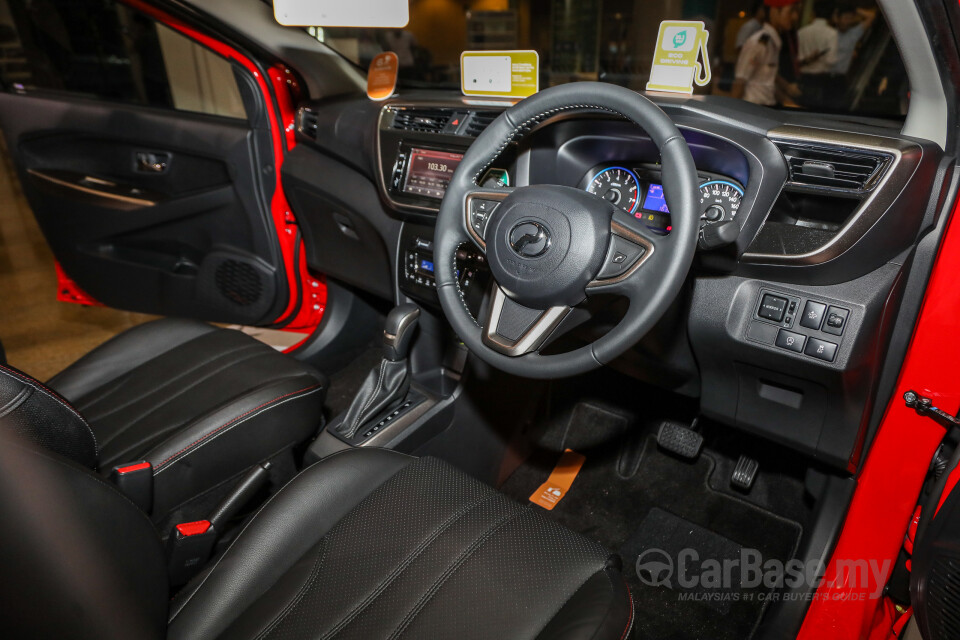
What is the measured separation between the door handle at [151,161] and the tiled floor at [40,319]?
615mm

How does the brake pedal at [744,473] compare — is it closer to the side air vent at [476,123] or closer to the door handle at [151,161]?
the side air vent at [476,123]

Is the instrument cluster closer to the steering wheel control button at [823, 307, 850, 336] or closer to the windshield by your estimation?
the steering wheel control button at [823, 307, 850, 336]

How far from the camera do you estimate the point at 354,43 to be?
2.38 m

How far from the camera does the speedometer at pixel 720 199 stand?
113 centimetres

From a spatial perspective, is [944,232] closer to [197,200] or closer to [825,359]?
[825,359]

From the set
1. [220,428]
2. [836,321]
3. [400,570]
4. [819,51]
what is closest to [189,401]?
[220,428]

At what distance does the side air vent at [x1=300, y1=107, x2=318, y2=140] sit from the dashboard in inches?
18.8

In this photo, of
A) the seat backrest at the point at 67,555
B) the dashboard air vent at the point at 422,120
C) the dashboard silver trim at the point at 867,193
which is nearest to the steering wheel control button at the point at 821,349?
the dashboard silver trim at the point at 867,193

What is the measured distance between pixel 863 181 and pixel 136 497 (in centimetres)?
132

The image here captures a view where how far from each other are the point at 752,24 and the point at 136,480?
3715 millimetres

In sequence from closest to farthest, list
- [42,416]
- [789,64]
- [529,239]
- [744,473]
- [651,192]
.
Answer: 1. [42,416]
2. [529,239]
3. [651,192]
4. [744,473]
5. [789,64]

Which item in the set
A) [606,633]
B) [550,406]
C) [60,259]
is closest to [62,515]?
[606,633]

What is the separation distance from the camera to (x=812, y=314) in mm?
1093

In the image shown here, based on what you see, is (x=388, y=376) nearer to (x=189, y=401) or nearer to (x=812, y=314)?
(x=189, y=401)
